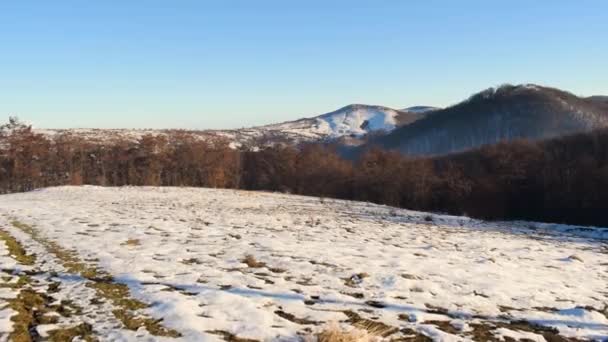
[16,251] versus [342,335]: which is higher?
[342,335]

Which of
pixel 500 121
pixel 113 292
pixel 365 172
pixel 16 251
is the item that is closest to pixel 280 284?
pixel 113 292

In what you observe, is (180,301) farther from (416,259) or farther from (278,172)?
(278,172)

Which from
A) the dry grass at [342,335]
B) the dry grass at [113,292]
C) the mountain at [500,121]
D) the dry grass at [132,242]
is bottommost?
the dry grass at [132,242]

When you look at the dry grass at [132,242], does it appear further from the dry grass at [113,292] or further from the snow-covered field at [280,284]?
the dry grass at [113,292]

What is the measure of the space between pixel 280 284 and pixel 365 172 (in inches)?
2835

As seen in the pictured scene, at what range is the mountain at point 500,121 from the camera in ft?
562

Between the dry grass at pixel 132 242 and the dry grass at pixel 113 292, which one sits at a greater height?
the dry grass at pixel 113 292

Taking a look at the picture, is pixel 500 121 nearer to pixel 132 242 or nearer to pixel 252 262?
pixel 132 242

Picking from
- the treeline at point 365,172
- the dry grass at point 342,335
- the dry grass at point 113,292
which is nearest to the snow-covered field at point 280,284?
the dry grass at point 113,292

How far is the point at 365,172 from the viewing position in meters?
80.8

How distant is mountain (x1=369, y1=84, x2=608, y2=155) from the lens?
562ft


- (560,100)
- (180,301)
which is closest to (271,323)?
(180,301)

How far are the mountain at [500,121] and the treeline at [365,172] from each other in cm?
8589

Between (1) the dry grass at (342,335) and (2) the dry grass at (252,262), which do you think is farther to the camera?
(2) the dry grass at (252,262)
